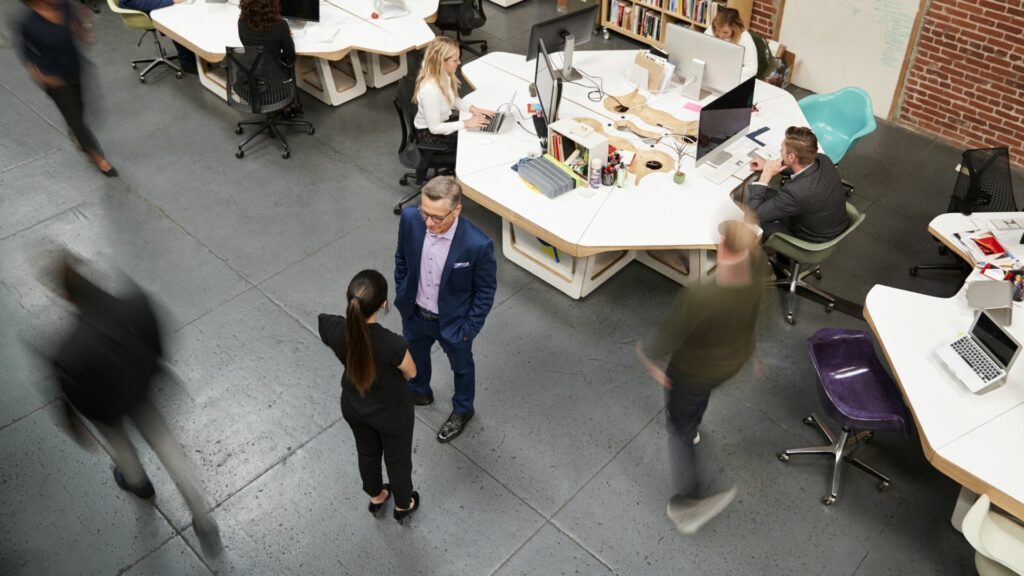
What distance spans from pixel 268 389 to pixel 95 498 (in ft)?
3.36

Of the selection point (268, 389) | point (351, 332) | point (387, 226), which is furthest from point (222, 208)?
point (351, 332)

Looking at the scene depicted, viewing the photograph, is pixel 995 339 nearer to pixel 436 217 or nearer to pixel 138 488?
pixel 436 217

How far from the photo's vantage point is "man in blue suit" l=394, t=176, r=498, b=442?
10.9 feet

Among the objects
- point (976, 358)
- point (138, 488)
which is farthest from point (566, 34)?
point (138, 488)

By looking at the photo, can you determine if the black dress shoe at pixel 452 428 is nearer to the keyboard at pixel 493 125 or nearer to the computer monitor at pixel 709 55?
the keyboard at pixel 493 125

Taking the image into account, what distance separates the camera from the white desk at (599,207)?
14.5 feet

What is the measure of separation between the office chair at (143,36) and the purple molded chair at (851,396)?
630 cm

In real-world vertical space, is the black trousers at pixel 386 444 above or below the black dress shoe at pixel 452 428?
above

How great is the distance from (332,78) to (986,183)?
16.9ft

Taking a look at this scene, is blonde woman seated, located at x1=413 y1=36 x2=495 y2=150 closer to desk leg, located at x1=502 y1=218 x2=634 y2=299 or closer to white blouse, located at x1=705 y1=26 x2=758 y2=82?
desk leg, located at x1=502 y1=218 x2=634 y2=299

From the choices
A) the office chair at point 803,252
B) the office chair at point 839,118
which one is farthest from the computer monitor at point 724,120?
the office chair at point 839,118

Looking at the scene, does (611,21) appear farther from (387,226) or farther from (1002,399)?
(1002,399)

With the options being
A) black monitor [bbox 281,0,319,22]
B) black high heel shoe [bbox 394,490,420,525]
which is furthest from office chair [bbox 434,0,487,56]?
black high heel shoe [bbox 394,490,420,525]

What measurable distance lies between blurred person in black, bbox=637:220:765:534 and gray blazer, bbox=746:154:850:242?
114cm
